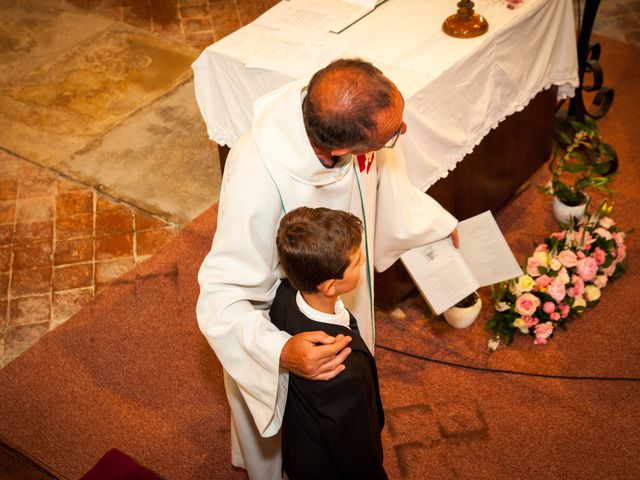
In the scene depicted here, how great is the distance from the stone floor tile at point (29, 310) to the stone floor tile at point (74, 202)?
0.75 meters

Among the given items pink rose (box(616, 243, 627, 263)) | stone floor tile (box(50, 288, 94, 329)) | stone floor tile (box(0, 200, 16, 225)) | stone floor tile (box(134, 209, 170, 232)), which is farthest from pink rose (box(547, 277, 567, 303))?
stone floor tile (box(0, 200, 16, 225))

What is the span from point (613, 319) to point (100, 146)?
3.50m

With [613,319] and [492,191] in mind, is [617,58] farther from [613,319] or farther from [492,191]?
[613,319]

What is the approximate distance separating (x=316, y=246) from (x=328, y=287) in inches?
5.3

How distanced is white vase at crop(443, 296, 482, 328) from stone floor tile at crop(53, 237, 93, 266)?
6.87ft

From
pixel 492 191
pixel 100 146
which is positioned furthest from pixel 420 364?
pixel 100 146

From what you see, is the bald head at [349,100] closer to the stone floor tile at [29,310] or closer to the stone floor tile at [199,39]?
the stone floor tile at [29,310]

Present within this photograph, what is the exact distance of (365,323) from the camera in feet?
10.2

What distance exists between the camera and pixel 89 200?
4996mm

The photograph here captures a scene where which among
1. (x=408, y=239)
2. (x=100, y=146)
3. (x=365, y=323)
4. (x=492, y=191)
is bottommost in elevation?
(x=100, y=146)

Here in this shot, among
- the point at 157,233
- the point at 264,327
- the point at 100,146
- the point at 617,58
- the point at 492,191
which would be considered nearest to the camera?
the point at 264,327

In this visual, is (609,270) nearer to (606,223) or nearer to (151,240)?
(606,223)

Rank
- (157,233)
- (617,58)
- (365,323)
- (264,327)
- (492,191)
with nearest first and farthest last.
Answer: (264,327) < (365,323) < (492,191) < (157,233) < (617,58)

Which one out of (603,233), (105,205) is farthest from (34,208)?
(603,233)
